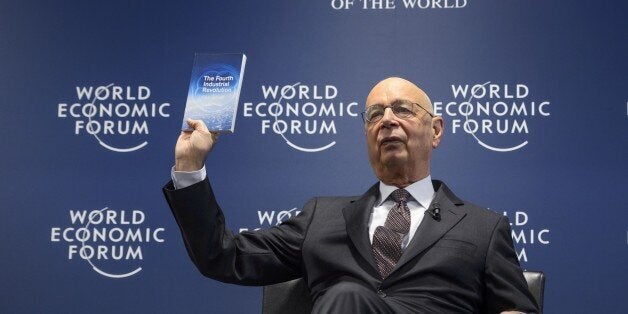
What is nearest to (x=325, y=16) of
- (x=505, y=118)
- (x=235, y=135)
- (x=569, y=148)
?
(x=235, y=135)

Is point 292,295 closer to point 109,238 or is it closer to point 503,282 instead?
point 503,282

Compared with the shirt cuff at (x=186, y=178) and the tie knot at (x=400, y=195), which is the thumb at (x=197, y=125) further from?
the tie knot at (x=400, y=195)

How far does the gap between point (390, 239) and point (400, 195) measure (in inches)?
9.2

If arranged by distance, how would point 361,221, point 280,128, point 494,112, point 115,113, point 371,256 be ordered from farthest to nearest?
point 115,113 → point 280,128 → point 494,112 → point 361,221 → point 371,256

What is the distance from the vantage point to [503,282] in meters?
2.51

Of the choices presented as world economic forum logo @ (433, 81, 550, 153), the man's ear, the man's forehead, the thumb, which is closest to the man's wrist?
the thumb

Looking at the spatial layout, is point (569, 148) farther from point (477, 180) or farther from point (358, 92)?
point (358, 92)

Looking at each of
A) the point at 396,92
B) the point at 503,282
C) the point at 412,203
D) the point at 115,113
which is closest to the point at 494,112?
the point at 396,92

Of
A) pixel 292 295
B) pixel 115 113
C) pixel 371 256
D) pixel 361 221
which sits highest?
pixel 115 113

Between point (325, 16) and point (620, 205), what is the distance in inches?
64.6

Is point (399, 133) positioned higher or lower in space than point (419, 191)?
higher

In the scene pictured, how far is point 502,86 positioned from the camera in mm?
3602

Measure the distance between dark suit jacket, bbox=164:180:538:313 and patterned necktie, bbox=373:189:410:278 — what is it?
3 centimetres

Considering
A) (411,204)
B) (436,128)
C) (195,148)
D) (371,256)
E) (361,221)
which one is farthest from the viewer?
(436,128)
